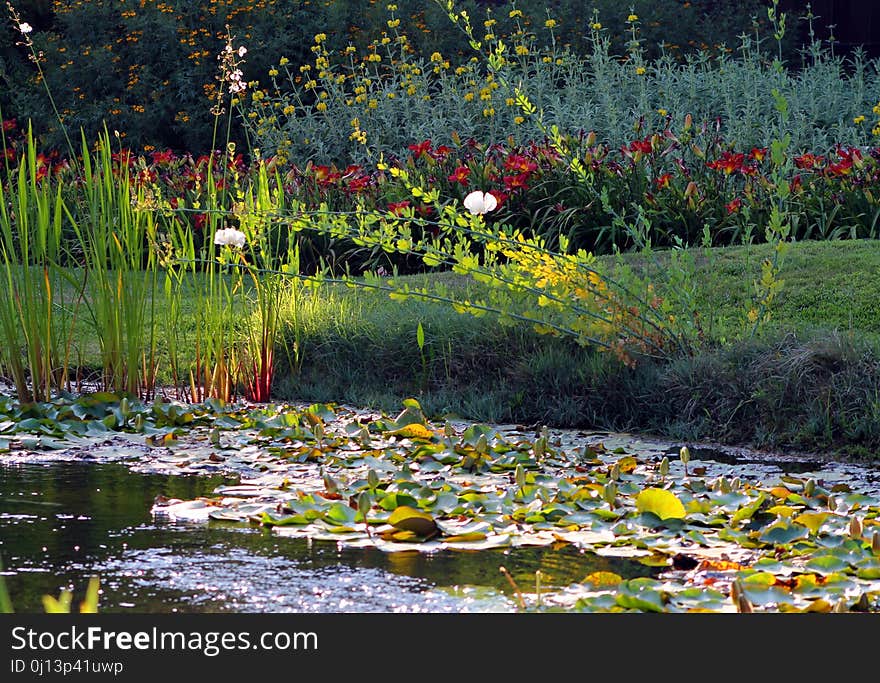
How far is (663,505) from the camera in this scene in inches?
135

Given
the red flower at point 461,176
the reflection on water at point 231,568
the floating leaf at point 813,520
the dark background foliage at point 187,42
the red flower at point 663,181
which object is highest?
the dark background foliage at point 187,42

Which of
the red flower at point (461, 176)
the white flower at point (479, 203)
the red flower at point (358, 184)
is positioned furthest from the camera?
the red flower at point (358, 184)

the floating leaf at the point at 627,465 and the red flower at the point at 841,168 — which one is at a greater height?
the red flower at the point at 841,168

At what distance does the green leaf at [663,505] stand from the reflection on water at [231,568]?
31 centimetres

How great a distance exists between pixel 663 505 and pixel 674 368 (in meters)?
1.67

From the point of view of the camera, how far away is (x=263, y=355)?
5770mm

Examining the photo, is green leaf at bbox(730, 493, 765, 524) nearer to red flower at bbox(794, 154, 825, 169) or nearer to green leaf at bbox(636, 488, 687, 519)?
green leaf at bbox(636, 488, 687, 519)

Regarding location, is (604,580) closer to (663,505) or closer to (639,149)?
(663,505)

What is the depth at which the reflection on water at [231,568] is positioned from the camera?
2.79 meters

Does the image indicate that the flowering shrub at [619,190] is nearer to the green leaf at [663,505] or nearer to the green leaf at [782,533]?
the green leaf at [663,505]

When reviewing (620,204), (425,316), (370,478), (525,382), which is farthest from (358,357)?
(620,204)

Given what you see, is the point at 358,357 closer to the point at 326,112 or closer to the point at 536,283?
the point at 536,283

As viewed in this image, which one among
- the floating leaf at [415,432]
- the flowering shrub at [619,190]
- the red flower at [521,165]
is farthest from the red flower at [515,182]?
the floating leaf at [415,432]

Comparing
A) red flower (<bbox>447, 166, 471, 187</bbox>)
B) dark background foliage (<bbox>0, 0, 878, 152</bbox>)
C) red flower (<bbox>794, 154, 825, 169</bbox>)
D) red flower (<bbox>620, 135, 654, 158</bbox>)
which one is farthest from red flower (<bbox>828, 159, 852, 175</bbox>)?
dark background foliage (<bbox>0, 0, 878, 152</bbox>)
